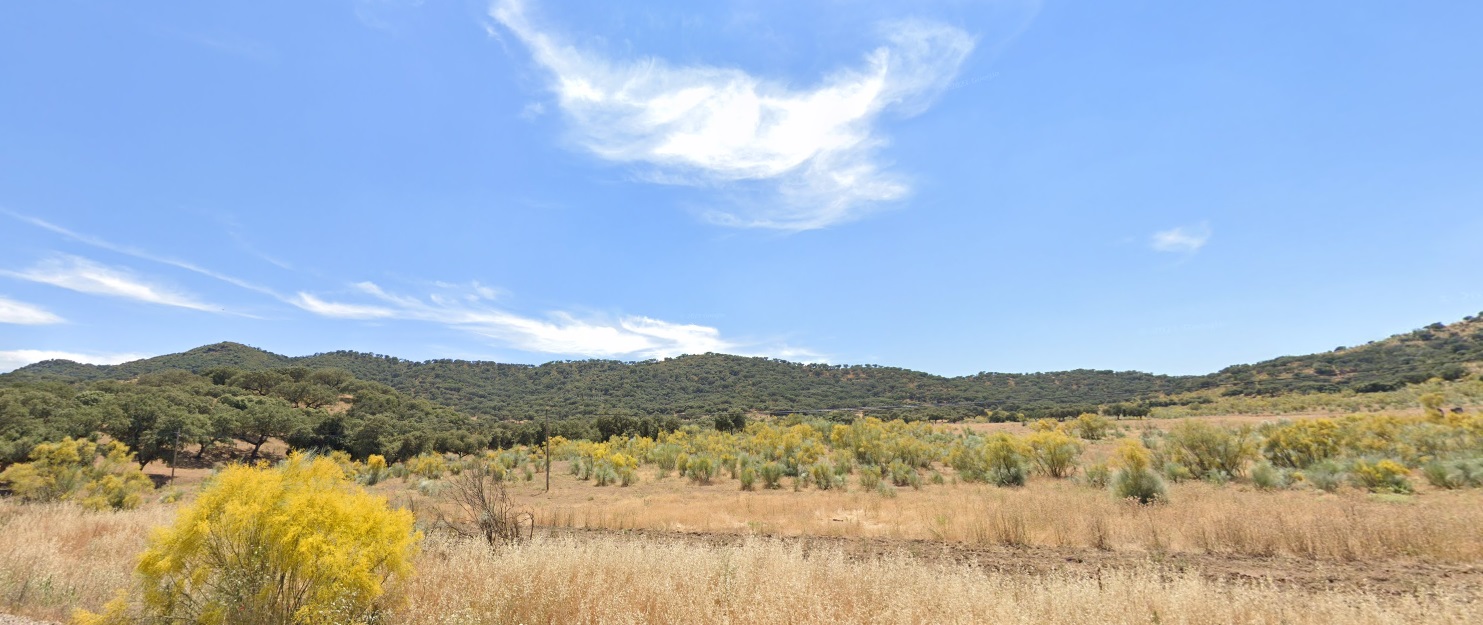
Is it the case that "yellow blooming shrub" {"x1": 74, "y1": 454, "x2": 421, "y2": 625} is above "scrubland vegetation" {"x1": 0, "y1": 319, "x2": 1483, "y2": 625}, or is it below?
above

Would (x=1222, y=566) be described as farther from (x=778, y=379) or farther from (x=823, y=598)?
(x=778, y=379)

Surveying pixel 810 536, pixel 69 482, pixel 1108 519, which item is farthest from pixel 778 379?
pixel 1108 519

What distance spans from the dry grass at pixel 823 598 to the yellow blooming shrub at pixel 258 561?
877 mm

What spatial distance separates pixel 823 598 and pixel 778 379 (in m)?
89.4

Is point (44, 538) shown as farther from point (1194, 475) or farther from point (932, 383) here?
point (932, 383)

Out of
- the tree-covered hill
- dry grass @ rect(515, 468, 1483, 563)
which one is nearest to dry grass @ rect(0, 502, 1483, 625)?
dry grass @ rect(515, 468, 1483, 563)

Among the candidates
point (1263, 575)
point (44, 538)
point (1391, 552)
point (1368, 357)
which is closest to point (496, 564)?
point (44, 538)

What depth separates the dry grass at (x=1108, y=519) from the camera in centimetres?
779

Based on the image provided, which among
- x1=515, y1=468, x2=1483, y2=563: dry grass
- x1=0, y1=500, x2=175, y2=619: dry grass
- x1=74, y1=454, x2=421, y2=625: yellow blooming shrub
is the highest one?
x1=74, y1=454, x2=421, y2=625: yellow blooming shrub

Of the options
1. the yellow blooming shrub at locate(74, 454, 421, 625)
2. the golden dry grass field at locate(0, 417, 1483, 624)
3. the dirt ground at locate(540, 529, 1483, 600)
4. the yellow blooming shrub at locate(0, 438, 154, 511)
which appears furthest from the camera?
the yellow blooming shrub at locate(0, 438, 154, 511)

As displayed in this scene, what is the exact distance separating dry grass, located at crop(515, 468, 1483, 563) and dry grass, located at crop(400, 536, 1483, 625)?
292 centimetres

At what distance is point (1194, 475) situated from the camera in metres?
16.0

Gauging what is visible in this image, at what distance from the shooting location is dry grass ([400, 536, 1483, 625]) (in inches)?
187

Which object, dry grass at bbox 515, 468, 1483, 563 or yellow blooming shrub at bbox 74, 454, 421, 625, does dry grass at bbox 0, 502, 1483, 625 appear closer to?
yellow blooming shrub at bbox 74, 454, 421, 625
